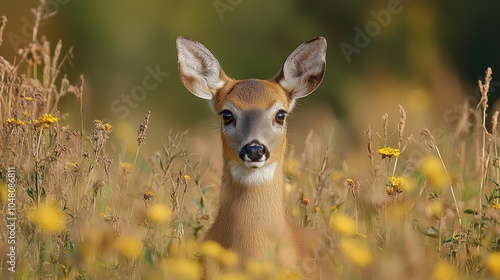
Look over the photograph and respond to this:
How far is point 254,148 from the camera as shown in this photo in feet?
18.5

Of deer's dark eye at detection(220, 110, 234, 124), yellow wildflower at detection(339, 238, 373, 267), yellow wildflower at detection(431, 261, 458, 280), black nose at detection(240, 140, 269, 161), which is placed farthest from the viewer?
deer's dark eye at detection(220, 110, 234, 124)

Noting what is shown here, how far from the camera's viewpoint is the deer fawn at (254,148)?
5539 mm

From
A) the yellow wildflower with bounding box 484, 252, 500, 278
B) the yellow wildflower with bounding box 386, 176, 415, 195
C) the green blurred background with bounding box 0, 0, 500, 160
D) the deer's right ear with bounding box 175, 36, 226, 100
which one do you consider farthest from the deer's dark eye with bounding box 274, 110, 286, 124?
the green blurred background with bounding box 0, 0, 500, 160

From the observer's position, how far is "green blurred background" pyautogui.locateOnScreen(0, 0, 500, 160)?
45.6 feet

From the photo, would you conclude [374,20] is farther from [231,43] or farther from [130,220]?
[130,220]

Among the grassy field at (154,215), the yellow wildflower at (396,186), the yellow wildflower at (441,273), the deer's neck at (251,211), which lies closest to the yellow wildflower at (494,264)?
the grassy field at (154,215)

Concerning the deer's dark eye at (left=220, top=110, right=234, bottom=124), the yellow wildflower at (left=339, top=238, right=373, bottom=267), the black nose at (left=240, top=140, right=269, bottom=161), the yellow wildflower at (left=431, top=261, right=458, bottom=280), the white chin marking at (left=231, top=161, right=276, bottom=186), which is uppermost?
the deer's dark eye at (left=220, top=110, right=234, bottom=124)

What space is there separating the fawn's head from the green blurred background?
6.57 metres

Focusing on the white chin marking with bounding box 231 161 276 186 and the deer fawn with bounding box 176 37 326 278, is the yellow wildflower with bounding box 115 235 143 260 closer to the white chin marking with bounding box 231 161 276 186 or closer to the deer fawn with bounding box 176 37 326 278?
the deer fawn with bounding box 176 37 326 278

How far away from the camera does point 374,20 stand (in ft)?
48.9

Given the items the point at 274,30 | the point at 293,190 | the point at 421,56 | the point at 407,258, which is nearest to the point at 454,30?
the point at 421,56

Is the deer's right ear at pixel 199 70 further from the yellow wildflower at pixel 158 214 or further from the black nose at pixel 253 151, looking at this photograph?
the yellow wildflower at pixel 158 214

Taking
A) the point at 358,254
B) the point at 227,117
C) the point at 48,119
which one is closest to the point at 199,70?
the point at 227,117

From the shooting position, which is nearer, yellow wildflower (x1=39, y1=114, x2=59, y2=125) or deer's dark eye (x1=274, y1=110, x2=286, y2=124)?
yellow wildflower (x1=39, y1=114, x2=59, y2=125)
